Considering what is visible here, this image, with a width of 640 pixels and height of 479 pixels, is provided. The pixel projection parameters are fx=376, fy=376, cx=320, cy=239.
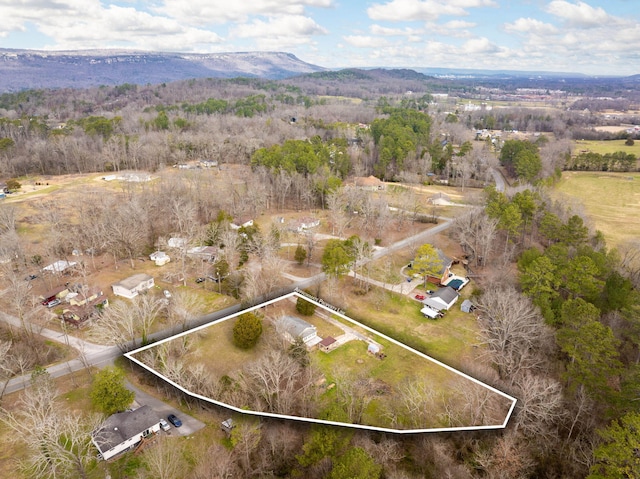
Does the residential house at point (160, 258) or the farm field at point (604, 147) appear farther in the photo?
the farm field at point (604, 147)

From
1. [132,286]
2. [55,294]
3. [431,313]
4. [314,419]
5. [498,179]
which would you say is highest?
[498,179]

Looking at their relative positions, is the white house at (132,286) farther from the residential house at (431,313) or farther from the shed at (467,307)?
the shed at (467,307)

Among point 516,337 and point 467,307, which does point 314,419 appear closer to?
point 516,337

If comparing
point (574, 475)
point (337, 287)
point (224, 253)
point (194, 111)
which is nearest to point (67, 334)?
→ point (224, 253)

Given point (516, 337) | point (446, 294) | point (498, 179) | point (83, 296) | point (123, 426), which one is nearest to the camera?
point (123, 426)

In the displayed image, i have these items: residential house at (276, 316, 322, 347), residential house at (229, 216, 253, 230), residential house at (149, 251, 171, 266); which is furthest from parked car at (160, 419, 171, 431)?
residential house at (229, 216, 253, 230)

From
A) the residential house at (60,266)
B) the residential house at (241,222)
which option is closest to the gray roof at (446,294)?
the residential house at (241,222)

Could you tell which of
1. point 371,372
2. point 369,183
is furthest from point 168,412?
point 369,183
